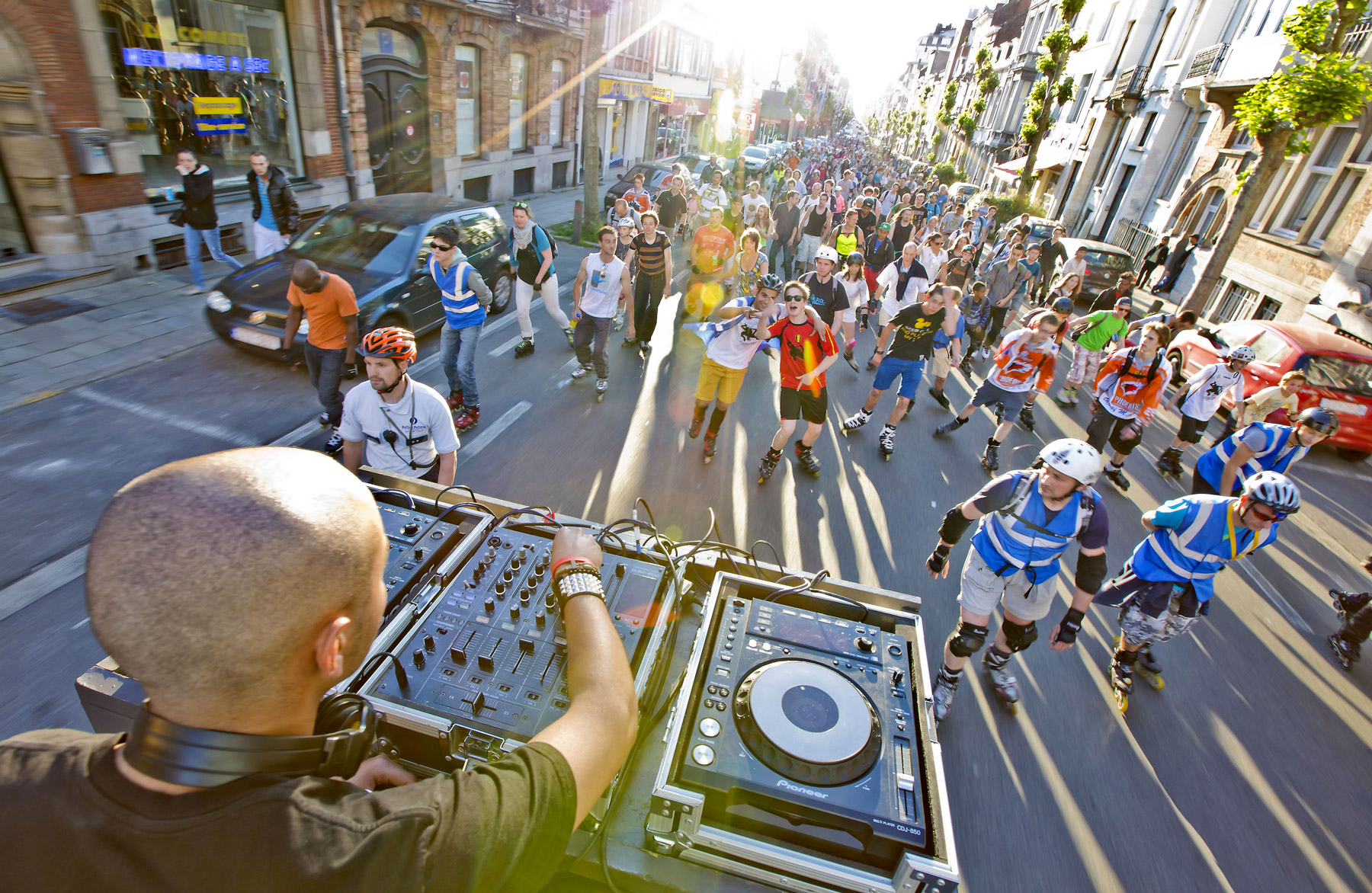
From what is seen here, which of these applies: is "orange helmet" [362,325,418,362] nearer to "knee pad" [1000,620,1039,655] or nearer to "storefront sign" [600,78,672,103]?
"knee pad" [1000,620,1039,655]

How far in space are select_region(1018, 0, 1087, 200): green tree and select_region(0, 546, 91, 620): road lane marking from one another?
32080mm

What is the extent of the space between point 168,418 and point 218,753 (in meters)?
6.93

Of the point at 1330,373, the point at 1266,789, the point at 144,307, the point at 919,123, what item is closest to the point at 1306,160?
the point at 1330,373

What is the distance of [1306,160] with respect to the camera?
1634 cm

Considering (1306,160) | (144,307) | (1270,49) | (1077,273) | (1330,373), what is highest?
(1270,49)

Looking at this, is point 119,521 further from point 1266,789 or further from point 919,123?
point 919,123

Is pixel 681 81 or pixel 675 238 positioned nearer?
pixel 675 238

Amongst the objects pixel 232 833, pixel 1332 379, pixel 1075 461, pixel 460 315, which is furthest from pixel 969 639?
pixel 1332 379

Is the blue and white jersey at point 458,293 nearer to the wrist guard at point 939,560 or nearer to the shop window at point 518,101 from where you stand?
the wrist guard at point 939,560

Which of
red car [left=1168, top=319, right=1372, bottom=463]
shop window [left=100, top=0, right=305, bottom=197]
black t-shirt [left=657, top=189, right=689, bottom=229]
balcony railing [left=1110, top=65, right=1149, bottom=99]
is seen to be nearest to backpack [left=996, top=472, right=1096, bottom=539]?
red car [left=1168, top=319, right=1372, bottom=463]

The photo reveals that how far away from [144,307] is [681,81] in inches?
1674

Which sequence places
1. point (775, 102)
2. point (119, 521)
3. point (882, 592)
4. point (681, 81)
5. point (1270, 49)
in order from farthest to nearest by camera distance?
1. point (775, 102)
2. point (681, 81)
3. point (1270, 49)
4. point (882, 592)
5. point (119, 521)

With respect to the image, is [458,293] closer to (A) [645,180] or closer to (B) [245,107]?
(B) [245,107]

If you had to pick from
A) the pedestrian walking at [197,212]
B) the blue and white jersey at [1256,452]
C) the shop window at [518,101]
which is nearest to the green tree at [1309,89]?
the blue and white jersey at [1256,452]
